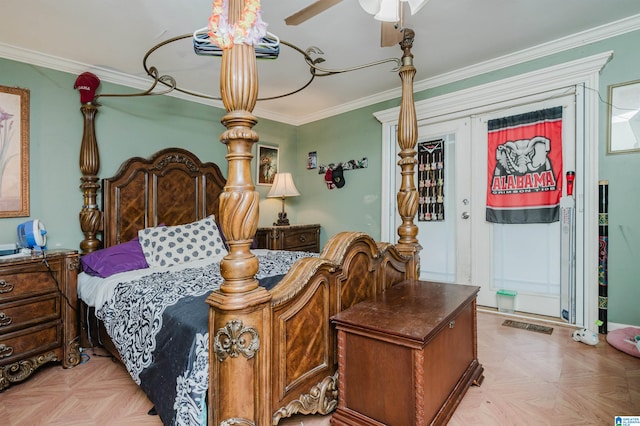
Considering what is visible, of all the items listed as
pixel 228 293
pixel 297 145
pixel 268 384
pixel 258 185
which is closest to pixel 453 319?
pixel 268 384

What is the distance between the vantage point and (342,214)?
439 centimetres

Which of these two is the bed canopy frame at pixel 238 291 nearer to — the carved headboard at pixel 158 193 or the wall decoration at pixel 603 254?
the carved headboard at pixel 158 193

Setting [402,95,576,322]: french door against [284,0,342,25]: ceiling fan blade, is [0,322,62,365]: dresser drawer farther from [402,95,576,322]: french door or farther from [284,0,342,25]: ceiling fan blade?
[402,95,576,322]: french door

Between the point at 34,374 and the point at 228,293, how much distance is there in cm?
212

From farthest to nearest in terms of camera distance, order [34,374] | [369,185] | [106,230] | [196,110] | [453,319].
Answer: [369,185]
[196,110]
[106,230]
[34,374]
[453,319]

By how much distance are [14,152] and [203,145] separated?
1681 millimetres

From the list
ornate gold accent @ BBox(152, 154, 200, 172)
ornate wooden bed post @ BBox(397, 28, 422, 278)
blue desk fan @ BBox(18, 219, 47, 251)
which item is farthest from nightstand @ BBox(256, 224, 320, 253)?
blue desk fan @ BBox(18, 219, 47, 251)

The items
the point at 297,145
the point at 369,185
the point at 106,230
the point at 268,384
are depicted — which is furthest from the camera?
the point at 297,145

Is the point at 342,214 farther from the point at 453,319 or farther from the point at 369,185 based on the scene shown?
the point at 453,319

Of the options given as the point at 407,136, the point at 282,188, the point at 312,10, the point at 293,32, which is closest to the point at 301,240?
the point at 282,188

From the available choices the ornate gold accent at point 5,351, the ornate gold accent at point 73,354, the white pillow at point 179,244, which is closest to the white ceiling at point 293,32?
the white pillow at point 179,244

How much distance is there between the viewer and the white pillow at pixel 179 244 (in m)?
2.57

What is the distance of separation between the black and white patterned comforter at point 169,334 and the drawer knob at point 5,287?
54 centimetres

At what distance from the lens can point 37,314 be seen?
7.11 ft
